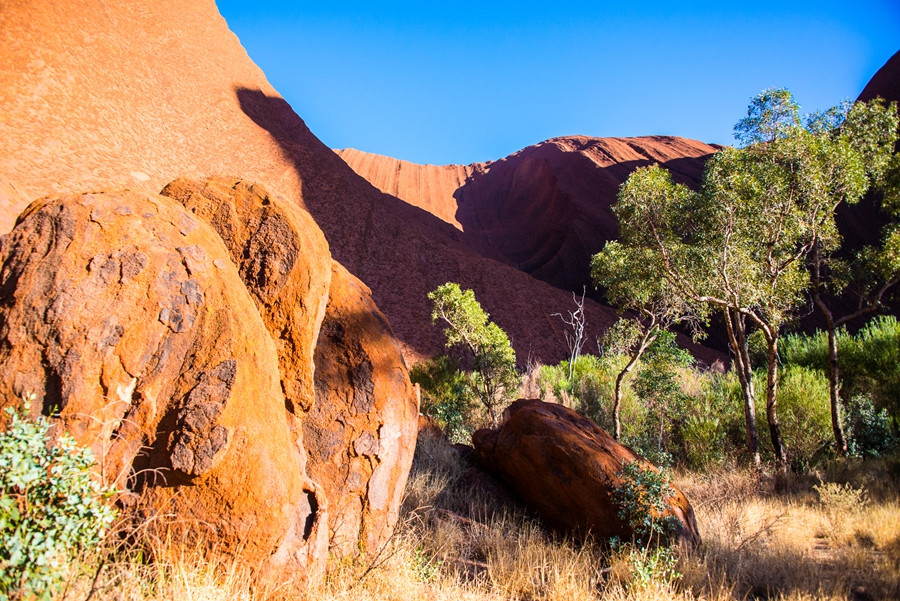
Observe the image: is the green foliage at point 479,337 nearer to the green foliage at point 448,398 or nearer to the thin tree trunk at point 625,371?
the green foliage at point 448,398

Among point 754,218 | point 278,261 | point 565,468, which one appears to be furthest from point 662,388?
point 278,261

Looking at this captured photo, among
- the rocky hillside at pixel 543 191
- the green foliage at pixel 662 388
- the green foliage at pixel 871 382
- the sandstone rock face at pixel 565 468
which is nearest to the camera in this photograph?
the sandstone rock face at pixel 565 468

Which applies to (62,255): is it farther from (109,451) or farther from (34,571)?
(34,571)

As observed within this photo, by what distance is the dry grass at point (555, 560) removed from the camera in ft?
8.29

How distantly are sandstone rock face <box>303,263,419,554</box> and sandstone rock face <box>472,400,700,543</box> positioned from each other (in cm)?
194

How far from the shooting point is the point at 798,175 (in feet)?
26.9

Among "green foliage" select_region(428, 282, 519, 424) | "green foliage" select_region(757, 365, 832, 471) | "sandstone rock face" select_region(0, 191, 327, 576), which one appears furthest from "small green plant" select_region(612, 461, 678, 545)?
"green foliage" select_region(428, 282, 519, 424)

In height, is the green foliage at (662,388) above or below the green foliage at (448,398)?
above

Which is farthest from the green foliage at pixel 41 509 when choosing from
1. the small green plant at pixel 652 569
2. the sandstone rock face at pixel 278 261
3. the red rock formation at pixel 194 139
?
the red rock formation at pixel 194 139

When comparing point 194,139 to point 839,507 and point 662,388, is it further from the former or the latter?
point 839,507

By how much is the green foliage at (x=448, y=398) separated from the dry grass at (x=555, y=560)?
2682mm

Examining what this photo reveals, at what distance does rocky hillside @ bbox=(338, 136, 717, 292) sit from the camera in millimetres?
37031

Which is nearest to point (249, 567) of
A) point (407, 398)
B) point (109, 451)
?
point (109, 451)

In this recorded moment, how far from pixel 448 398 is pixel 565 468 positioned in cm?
648
